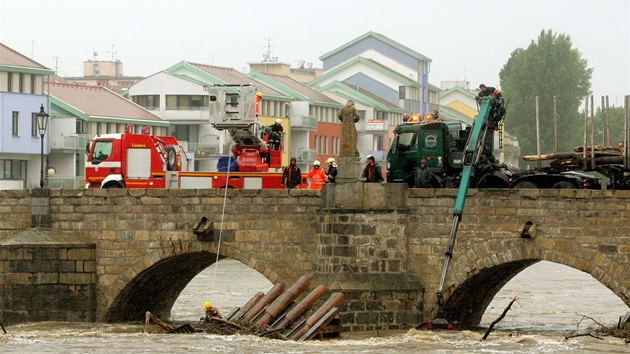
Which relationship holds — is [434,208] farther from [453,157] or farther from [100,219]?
[100,219]

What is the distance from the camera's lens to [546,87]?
374 ft

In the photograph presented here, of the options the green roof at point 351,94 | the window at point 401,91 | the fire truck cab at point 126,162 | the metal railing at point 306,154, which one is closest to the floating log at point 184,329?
the fire truck cab at point 126,162

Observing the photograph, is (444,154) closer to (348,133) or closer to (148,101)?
(348,133)

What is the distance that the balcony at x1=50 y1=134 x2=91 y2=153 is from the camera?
74.7 meters

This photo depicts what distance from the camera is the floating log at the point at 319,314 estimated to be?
30.2 m

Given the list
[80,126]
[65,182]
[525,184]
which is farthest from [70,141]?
[525,184]

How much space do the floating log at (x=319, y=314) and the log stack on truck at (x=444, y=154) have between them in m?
4.85

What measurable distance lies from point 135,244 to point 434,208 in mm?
6625

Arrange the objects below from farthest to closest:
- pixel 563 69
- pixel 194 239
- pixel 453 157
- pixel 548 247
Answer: pixel 563 69
pixel 453 157
pixel 194 239
pixel 548 247

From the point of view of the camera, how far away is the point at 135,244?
3338 cm

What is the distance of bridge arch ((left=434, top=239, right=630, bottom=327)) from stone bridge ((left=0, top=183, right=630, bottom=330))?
25mm

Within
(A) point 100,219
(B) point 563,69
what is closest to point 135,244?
(A) point 100,219

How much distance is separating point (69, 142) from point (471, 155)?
44342 millimetres

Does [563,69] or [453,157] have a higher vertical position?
[563,69]
